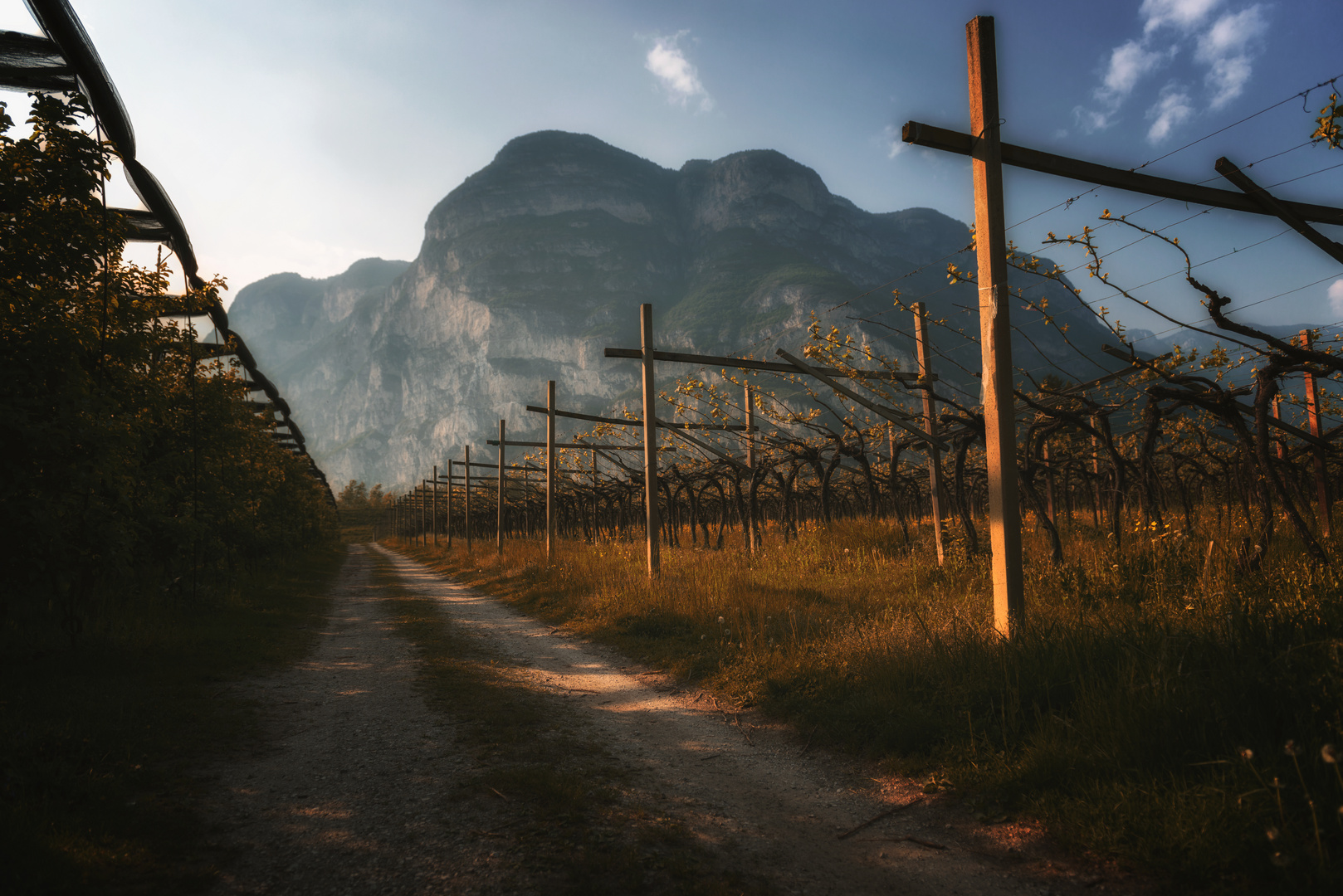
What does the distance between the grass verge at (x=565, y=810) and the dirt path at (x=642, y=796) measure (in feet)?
0.34

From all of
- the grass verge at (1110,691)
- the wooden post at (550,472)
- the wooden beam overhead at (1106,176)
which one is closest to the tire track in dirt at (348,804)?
the grass verge at (1110,691)

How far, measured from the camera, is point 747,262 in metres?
182

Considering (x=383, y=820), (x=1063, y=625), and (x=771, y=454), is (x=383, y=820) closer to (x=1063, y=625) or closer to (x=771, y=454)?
(x=1063, y=625)

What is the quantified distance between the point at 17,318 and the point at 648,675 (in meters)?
6.79

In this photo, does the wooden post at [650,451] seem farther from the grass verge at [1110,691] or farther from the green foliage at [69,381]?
the green foliage at [69,381]

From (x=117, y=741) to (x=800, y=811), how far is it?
14.8 ft

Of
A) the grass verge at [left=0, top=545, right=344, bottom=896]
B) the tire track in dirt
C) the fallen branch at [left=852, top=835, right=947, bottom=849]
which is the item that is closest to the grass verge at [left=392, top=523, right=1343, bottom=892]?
the fallen branch at [left=852, top=835, right=947, bottom=849]

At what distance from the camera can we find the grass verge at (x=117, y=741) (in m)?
2.66

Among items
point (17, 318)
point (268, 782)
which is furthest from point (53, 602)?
point (268, 782)

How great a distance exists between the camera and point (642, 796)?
3.57 m

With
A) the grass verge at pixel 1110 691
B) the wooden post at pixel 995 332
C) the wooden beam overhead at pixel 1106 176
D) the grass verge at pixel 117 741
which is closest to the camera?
the grass verge at pixel 1110 691

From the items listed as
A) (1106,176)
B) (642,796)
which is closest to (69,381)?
(642,796)

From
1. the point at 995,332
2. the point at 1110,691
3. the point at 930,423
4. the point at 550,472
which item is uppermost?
the point at 995,332

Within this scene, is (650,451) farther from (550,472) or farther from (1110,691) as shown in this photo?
(1110,691)
